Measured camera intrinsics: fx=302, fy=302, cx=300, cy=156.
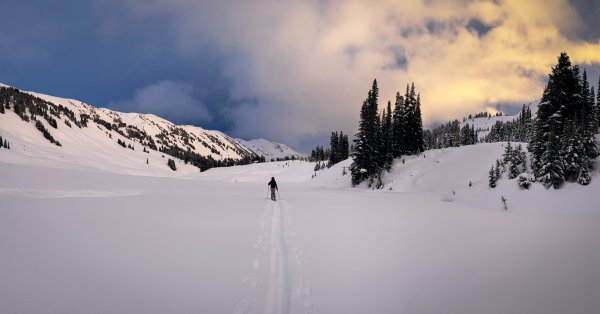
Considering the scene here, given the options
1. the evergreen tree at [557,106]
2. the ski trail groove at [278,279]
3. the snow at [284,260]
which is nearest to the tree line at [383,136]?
the evergreen tree at [557,106]

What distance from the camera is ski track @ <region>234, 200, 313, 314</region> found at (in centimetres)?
625

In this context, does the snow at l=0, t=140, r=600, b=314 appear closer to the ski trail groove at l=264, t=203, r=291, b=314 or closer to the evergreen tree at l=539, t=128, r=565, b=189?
the ski trail groove at l=264, t=203, r=291, b=314

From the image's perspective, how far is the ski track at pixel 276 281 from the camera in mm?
6246

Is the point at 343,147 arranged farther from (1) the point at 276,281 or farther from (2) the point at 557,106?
(1) the point at 276,281

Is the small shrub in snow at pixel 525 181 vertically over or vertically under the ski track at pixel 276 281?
over

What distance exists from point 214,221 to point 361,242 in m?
7.12

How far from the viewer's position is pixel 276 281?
7551 millimetres

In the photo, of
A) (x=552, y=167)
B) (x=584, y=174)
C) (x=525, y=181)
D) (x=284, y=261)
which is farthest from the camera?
(x=525, y=181)

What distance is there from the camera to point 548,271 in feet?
27.0

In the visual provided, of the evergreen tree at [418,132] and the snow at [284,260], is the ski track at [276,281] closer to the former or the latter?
the snow at [284,260]

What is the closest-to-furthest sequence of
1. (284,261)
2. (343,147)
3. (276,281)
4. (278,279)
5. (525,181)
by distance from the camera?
(276,281) → (278,279) → (284,261) → (525,181) → (343,147)

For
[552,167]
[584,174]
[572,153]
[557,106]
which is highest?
[557,106]

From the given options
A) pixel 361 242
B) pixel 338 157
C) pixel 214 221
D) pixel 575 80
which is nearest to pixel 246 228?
pixel 214 221

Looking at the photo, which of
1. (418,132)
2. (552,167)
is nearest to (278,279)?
(552,167)
